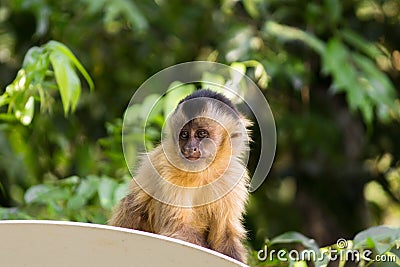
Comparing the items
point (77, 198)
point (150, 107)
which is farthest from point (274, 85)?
point (77, 198)

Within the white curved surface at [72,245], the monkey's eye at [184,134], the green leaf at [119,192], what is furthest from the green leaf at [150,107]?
the white curved surface at [72,245]

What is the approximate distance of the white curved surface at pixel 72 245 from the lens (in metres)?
1.55

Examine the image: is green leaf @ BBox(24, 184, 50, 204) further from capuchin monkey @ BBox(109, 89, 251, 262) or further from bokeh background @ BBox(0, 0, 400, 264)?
bokeh background @ BBox(0, 0, 400, 264)

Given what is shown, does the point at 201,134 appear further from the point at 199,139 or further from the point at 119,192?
the point at 119,192

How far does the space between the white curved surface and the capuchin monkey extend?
460 mm

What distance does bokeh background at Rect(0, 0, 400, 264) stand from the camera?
3.60m

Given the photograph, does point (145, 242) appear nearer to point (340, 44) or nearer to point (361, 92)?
point (361, 92)

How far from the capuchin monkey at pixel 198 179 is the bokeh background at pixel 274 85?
1.32 m

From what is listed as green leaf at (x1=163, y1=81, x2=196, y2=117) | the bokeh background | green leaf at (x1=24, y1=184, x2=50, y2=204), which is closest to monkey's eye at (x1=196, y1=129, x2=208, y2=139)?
green leaf at (x1=163, y1=81, x2=196, y2=117)

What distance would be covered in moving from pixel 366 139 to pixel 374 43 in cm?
51

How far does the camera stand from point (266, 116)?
2.17 metres

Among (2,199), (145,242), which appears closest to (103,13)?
(2,199)

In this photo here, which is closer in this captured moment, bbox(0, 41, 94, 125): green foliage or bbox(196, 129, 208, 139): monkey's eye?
bbox(196, 129, 208, 139): monkey's eye

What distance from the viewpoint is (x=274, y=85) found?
13.1 feet
